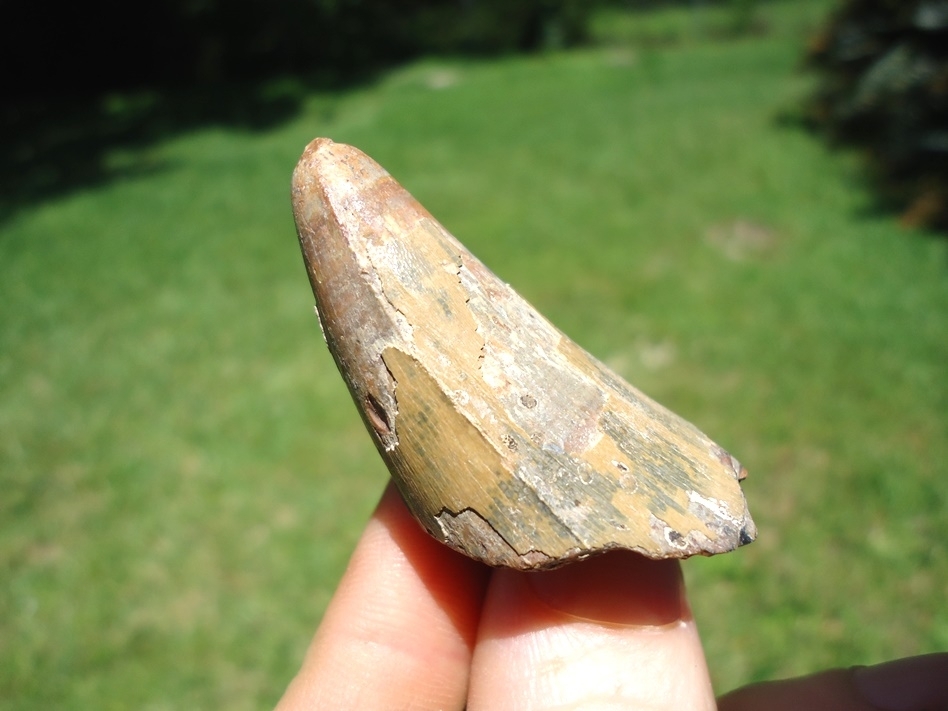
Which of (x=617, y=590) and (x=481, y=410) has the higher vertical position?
(x=481, y=410)

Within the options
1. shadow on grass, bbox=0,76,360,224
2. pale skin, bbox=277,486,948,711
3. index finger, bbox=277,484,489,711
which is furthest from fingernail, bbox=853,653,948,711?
shadow on grass, bbox=0,76,360,224

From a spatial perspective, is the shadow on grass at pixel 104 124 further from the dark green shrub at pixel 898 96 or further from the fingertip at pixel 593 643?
the fingertip at pixel 593 643

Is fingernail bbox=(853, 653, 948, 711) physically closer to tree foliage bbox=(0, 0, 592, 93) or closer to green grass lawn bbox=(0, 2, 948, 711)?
green grass lawn bbox=(0, 2, 948, 711)

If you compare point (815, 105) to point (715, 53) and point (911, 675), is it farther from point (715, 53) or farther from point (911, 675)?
point (911, 675)

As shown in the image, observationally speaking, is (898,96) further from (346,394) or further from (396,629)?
(396,629)

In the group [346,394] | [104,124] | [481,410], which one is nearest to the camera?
[481,410]

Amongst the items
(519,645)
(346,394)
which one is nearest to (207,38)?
(346,394)

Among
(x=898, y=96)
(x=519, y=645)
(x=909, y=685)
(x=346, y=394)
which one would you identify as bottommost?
(x=898, y=96)

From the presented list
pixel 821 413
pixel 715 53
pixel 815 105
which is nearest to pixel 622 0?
pixel 715 53

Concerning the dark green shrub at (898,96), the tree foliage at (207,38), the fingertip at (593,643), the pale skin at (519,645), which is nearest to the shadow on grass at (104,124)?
the tree foliage at (207,38)
